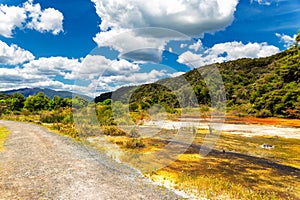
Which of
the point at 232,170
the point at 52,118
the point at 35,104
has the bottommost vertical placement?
the point at 52,118

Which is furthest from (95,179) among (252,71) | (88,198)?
(252,71)

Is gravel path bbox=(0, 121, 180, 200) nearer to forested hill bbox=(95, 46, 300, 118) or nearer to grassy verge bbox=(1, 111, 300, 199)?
grassy verge bbox=(1, 111, 300, 199)

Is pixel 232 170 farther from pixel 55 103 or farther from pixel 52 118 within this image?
pixel 55 103

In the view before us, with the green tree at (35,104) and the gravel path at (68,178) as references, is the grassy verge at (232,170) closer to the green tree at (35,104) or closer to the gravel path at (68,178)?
the gravel path at (68,178)

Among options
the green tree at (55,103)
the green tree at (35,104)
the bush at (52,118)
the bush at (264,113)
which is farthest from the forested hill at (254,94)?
the green tree at (35,104)

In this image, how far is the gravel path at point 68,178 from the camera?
8.23 metres

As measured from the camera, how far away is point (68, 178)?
9.89m

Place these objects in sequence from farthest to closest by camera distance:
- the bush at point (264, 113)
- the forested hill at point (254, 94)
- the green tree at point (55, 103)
Result: the green tree at point (55, 103) < the bush at point (264, 113) < the forested hill at point (254, 94)

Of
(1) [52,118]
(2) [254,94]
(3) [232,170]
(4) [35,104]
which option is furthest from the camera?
(4) [35,104]

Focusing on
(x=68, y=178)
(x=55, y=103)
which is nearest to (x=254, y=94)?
(x=55, y=103)

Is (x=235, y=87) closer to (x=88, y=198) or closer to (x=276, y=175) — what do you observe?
(x=276, y=175)

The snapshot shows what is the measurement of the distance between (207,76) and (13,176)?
70.7 metres

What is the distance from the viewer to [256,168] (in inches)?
480

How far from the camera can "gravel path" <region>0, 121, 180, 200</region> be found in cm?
823
